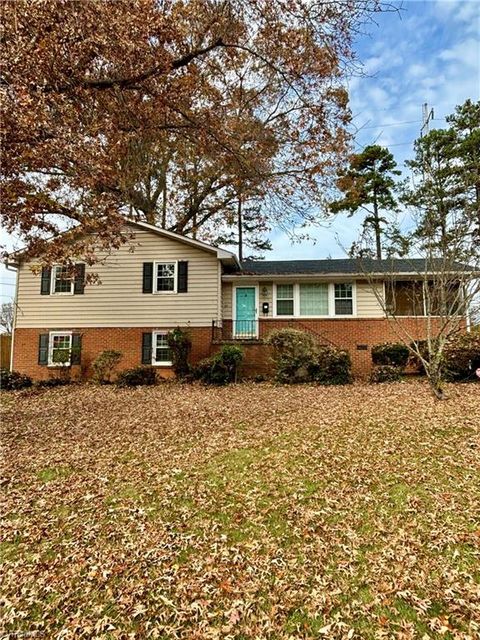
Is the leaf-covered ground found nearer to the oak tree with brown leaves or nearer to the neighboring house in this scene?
the oak tree with brown leaves

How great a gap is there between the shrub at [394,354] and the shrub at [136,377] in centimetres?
757

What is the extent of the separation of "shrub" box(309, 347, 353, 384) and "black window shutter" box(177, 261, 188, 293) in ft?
18.3

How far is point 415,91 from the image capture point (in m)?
10.4

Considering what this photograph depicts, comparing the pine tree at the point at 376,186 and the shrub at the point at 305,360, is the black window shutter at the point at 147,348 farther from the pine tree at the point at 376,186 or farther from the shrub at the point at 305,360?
the pine tree at the point at 376,186

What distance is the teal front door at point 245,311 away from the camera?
14922 mm

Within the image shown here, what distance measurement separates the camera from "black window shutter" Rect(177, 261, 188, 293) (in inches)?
569

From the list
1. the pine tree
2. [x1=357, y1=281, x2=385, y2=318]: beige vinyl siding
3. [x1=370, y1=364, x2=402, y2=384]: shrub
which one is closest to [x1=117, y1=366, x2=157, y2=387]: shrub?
[x1=370, y1=364, x2=402, y2=384]: shrub

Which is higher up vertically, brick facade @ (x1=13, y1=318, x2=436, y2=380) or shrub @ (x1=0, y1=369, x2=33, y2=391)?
brick facade @ (x1=13, y1=318, x2=436, y2=380)

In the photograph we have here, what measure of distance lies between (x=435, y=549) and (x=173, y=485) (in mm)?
2902

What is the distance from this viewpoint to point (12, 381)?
13.1 m

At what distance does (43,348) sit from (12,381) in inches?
75.9

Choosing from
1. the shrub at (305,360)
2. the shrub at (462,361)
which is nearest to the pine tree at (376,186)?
the shrub at (305,360)

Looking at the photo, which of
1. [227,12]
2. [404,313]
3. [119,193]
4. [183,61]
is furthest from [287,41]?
[404,313]

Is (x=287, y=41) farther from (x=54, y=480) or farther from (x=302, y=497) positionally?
(x=54, y=480)
